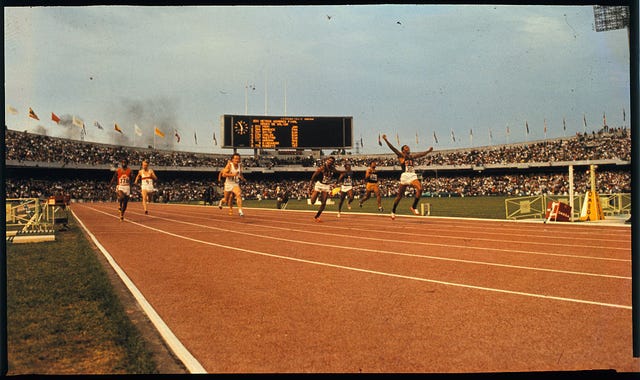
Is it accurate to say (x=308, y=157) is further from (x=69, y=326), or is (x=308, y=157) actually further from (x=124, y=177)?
(x=69, y=326)

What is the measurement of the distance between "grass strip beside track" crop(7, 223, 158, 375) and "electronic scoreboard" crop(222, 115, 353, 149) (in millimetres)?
43408

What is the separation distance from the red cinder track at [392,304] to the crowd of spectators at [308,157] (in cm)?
4507

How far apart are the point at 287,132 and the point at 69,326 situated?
154ft

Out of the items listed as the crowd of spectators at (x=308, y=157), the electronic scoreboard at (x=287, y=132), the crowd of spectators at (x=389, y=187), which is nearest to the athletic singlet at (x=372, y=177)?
the electronic scoreboard at (x=287, y=132)

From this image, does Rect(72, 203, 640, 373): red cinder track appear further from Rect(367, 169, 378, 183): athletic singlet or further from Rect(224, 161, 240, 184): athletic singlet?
Rect(367, 169, 378, 183): athletic singlet

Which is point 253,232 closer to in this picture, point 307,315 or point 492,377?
point 307,315

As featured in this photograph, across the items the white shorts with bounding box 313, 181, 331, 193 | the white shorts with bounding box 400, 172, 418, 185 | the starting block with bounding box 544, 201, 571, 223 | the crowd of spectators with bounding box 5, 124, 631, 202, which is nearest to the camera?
the starting block with bounding box 544, 201, 571, 223

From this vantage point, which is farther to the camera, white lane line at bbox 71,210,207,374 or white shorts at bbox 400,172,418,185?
white shorts at bbox 400,172,418,185

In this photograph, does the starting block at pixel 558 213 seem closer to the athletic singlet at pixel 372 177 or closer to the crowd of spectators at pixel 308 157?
the athletic singlet at pixel 372 177

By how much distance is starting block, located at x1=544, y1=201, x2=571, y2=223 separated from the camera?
49.8 feet

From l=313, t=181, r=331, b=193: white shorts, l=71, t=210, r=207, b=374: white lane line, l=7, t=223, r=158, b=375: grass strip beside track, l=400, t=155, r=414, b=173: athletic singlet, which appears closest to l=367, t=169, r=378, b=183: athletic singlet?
l=313, t=181, r=331, b=193: white shorts

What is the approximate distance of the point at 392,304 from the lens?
4699 millimetres

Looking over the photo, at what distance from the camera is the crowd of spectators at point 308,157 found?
1955 inches

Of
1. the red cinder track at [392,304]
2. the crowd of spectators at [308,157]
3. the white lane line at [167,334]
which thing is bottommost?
the red cinder track at [392,304]
